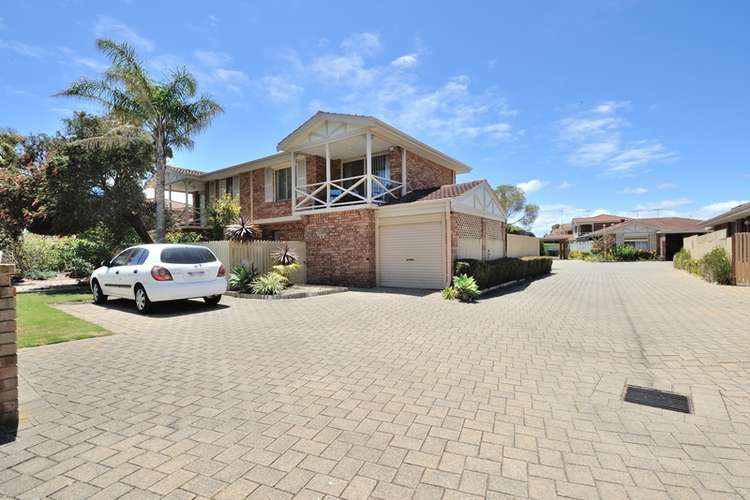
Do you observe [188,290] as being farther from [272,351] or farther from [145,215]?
[145,215]

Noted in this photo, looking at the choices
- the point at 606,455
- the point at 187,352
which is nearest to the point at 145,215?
the point at 187,352

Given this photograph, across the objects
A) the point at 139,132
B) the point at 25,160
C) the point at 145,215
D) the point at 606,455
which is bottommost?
the point at 606,455

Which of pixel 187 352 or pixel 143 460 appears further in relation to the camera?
pixel 187 352

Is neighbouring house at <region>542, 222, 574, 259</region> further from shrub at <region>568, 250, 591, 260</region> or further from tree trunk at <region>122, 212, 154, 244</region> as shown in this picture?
tree trunk at <region>122, 212, 154, 244</region>

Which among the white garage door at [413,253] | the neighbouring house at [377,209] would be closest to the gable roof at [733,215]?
the neighbouring house at [377,209]

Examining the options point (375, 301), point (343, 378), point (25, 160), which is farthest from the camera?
point (25, 160)

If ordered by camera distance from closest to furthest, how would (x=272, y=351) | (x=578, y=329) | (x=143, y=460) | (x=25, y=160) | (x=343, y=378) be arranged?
(x=143, y=460), (x=343, y=378), (x=272, y=351), (x=578, y=329), (x=25, y=160)

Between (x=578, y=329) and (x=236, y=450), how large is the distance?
21.0 ft

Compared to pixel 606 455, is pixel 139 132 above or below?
above

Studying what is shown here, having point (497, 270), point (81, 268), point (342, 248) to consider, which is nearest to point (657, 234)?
point (497, 270)

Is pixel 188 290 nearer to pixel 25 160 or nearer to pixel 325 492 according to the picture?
pixel 325 492

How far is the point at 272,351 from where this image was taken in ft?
18.0

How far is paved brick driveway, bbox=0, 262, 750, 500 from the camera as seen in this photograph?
2.46m

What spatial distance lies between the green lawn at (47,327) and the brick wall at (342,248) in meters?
8.25
